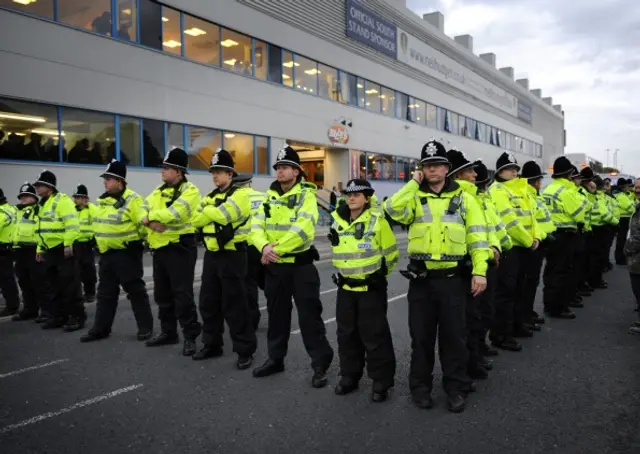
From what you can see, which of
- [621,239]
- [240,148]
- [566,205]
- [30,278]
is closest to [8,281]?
[30,278]

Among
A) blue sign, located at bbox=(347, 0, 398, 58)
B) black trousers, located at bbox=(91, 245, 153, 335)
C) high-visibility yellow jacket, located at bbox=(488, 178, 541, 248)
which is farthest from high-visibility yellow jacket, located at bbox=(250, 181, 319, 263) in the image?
blue sign, located at bbox=(347, 0, 398, 58)

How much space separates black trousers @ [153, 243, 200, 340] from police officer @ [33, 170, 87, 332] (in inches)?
72.1

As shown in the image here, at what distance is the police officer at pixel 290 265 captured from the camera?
4781mm

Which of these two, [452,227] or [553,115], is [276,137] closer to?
[452,227]

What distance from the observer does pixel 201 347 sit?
19.9 feet

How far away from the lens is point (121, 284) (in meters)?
6.40

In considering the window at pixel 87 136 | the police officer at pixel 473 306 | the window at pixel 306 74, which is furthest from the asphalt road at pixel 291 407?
the window at pixel 306 74

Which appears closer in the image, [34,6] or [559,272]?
[559,272]

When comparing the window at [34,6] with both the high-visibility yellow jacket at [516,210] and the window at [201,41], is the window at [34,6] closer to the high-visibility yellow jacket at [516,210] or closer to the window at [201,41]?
the window at [201,41]

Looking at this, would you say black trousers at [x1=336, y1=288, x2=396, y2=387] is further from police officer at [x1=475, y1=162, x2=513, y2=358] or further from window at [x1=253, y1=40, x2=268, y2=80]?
window at [x1=253, y1=40, x2=268, y2=80]

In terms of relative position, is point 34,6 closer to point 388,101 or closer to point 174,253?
point 174,253

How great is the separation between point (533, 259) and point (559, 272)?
3.99 ft

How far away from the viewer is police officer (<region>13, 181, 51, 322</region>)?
7703mm

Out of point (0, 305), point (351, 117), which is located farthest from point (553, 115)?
point (0, 305)
